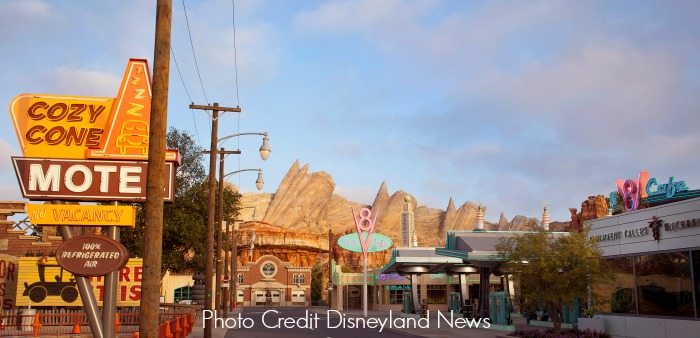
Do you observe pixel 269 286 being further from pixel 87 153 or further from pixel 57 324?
pixel 87 153

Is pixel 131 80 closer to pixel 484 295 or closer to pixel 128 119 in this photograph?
pixel 128 119

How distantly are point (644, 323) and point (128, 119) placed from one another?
21760 mm

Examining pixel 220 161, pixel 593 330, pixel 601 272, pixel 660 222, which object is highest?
pixel 220 161

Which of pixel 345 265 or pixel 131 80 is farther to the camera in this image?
pixel 345 265

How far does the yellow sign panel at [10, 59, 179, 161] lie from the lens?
60.4ft

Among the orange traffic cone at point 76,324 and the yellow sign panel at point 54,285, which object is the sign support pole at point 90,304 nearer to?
the orange traffic cone at point 76,324

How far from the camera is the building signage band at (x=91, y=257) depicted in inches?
617

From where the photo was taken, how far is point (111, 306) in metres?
16.7

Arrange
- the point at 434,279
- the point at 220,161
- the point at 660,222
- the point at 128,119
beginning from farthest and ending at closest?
1. the point at 434,279
2. the point at 220,161
3. the point at 660,222
4. the point at 128,119

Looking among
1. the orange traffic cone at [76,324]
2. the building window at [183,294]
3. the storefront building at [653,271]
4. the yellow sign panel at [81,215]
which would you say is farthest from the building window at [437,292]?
the yellow sign panel at [81,215]

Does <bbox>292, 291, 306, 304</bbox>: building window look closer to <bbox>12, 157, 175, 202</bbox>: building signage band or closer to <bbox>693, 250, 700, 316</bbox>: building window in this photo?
<bbox>693, 250, 700, 316</bbox>: building window

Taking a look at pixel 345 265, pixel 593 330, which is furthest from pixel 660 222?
pixel 345 265

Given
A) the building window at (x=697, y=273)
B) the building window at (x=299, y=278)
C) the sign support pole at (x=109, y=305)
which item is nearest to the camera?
the sign support pole at (x=109, y=305)

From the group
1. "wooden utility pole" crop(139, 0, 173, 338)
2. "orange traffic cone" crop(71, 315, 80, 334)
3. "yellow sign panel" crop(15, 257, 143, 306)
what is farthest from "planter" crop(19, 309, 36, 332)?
"wooden utility pole" crop(139, 0, 173, 338)
